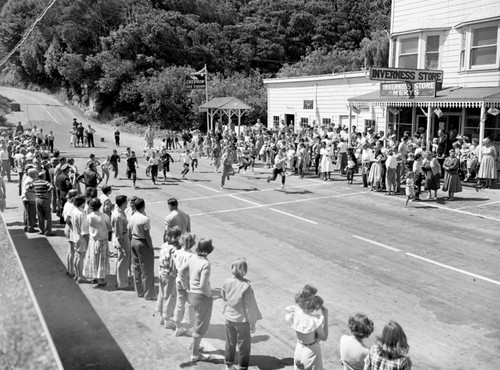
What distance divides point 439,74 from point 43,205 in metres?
17.5

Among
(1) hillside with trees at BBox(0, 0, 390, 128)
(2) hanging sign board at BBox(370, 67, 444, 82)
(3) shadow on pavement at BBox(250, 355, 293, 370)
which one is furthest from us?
(1) hillside with trees at BBox(0, 0, 390, 128)

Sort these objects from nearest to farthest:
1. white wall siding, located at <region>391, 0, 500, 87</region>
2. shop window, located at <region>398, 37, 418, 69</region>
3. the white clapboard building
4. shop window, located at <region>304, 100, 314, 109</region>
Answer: the white clapboard building < white wall siding, located at <region>391, 0, 500, 87</region> < shop window, located at <region>398, 37, 418, 69</region> < shop window, located at <region>304, 100, 314, 109</region>

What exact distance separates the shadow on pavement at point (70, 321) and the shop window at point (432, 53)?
19.8 m

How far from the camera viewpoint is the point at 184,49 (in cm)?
6469

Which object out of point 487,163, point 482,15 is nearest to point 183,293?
point 487,163

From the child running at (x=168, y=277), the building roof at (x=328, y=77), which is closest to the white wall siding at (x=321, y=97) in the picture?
the building roof at (x=328, y=77)

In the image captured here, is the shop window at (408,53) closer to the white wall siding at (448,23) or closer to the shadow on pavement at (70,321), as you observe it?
the white wall siding at (448,23)

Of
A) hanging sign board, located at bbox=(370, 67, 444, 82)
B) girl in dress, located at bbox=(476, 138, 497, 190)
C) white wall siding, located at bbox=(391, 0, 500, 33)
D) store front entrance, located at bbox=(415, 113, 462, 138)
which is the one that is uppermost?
white wall siding, located at bbox=(391, 0, 500, 33)

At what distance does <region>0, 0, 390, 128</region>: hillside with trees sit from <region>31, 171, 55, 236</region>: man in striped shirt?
125 ft

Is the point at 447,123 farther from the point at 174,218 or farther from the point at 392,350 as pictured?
the point at 392,350

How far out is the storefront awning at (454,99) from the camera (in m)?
20.2

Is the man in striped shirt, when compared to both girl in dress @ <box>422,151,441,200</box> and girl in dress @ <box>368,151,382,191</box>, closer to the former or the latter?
girl in dress @ <box>368,151,382,191</box>

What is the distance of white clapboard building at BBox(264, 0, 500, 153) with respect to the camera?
21645mm

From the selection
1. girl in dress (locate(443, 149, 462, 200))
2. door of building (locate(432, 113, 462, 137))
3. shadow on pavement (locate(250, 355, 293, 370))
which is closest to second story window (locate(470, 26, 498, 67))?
door of building (locate(432, 113, 462, 137))
